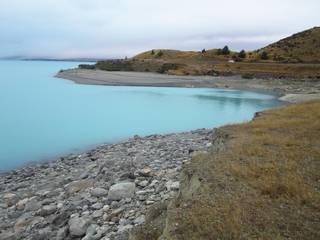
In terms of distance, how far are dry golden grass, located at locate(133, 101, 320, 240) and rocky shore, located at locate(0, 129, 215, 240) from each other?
1.93 metres

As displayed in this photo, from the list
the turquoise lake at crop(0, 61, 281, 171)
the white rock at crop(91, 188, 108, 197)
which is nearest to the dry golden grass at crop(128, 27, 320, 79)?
the turquoise lake at crop(0, 61, 281, 171)

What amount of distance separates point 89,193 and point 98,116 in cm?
2572

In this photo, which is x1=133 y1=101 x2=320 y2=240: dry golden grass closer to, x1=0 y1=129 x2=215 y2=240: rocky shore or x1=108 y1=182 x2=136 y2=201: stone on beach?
x1=0 y1=129 x2=215 y2=240: rocky shore

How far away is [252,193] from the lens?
7.12m

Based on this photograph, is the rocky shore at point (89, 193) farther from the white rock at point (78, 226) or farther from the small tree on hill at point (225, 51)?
the small tree on hill at point (225, 51)

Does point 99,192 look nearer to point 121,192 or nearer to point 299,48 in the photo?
point 121,192

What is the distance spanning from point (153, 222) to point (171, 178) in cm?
457

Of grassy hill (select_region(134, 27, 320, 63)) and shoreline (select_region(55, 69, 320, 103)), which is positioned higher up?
grassy hill (select_region(134, 27, 320, 63))

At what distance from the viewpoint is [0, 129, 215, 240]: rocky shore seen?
30.9 ft

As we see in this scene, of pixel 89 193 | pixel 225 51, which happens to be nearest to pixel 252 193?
pixel 89 193

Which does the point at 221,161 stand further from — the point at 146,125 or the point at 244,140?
the point at 146,125

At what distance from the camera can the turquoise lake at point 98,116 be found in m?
24.4

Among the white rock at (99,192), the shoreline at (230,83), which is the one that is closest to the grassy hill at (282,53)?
the shoreline at (230,83)

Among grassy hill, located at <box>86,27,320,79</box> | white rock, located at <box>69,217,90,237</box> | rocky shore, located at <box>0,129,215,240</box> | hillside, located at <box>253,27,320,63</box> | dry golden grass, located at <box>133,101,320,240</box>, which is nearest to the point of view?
dry golden grass, located at <box>133,101,320,240</box>
